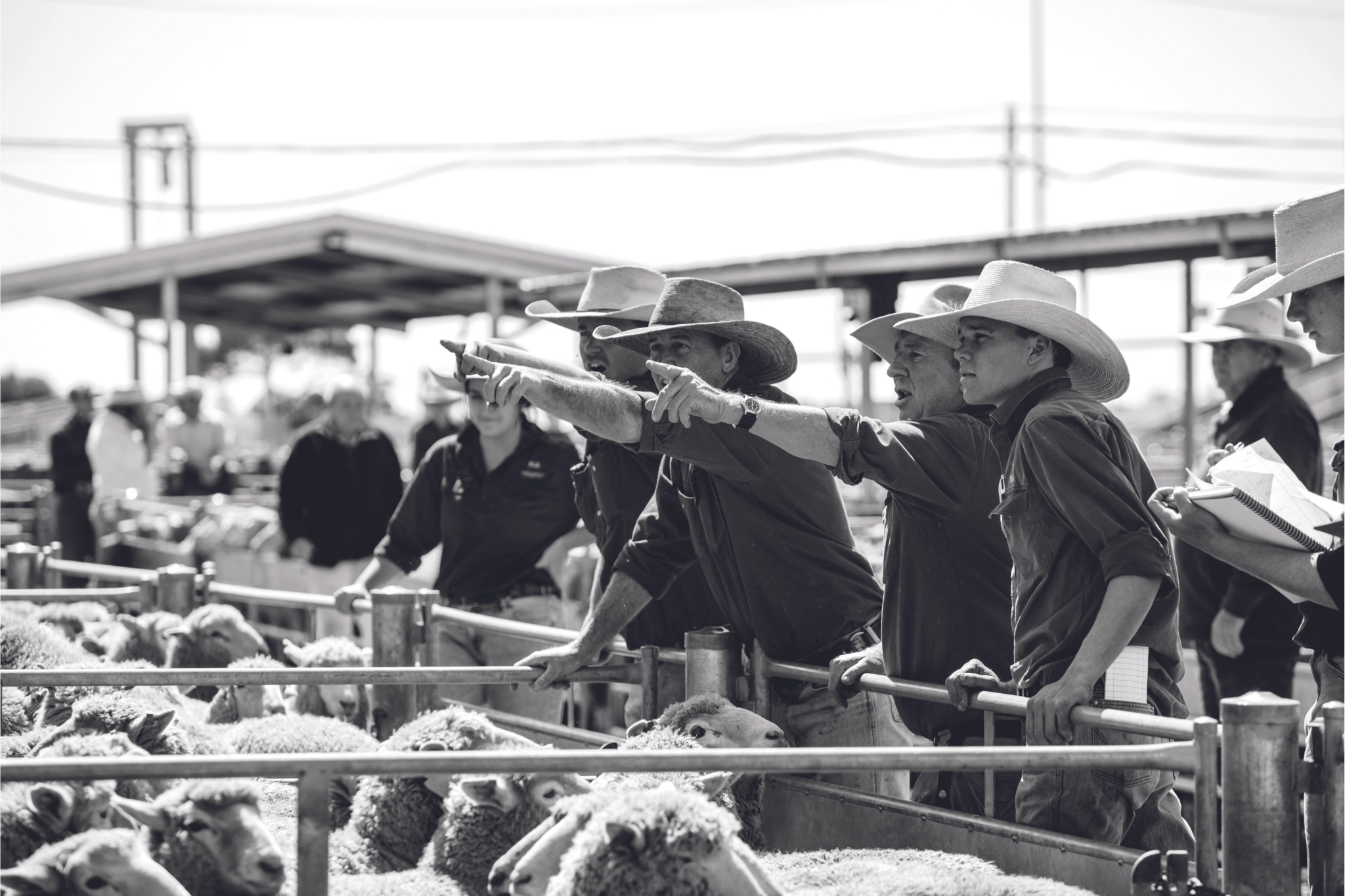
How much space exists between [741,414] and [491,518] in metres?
2.69

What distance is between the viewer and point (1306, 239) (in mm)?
3143

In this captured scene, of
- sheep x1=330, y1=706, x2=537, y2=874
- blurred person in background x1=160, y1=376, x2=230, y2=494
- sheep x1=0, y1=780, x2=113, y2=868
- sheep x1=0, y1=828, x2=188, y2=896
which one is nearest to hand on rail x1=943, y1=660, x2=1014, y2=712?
sheep x1=330, y1=706, x2=537, y2=874

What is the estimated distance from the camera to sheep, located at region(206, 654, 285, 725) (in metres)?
4.66

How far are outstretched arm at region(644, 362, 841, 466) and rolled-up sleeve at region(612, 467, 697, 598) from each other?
0.86 metres

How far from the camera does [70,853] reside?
97.0 inches

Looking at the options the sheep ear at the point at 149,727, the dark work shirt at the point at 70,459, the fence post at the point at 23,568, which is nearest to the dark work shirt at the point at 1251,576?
the sheep ear at the point at 149,727

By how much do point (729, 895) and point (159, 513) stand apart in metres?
10.3

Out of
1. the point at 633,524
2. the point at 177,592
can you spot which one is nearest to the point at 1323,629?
the point at 633,524

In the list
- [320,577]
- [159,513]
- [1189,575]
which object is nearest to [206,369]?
[159,513]

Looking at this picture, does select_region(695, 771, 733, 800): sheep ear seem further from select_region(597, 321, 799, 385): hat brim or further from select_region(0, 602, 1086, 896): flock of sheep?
select_region(597, 321, 799, 385): hat brim

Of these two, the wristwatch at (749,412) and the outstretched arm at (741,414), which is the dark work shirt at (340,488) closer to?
the outstretched arm at (741,414)

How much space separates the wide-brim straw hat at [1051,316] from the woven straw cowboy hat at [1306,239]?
15.6 inches

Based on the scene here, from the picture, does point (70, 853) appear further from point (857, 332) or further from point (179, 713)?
point (857, 332)

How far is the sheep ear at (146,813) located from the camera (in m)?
2.67
